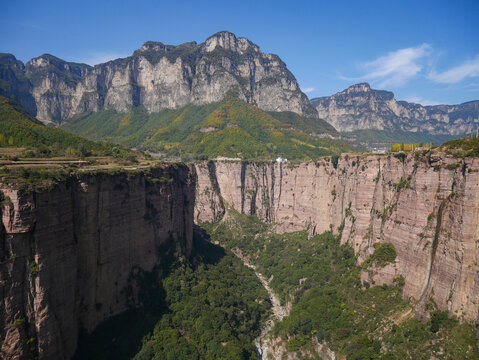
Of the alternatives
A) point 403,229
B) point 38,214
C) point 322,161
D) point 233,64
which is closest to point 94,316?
point 38,214

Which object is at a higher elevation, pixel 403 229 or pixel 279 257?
pixel 403 229

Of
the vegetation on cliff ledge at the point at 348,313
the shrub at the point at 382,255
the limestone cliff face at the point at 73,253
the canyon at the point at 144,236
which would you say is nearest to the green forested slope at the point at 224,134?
the vegetation on cliff ledge at the point at 348,313

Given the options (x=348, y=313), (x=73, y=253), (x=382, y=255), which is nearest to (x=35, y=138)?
(x=73, y=253)

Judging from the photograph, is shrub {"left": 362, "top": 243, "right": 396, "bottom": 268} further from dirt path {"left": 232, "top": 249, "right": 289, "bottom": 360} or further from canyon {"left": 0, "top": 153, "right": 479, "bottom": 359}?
dirt path {"left": 232, "top": 249, "right": 289, "bottom": 360}

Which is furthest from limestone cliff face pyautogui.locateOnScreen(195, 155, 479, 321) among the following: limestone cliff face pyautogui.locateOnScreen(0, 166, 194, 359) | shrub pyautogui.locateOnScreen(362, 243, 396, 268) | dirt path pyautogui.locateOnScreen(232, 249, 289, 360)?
limestone cliff face pyautogui.locateOnScreen(0, 166, 194, 359)

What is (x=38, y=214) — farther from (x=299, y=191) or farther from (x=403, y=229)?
(x=299, y=191)

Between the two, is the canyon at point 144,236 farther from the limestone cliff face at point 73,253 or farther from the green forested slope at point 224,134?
the green forested slope at point 224,134
